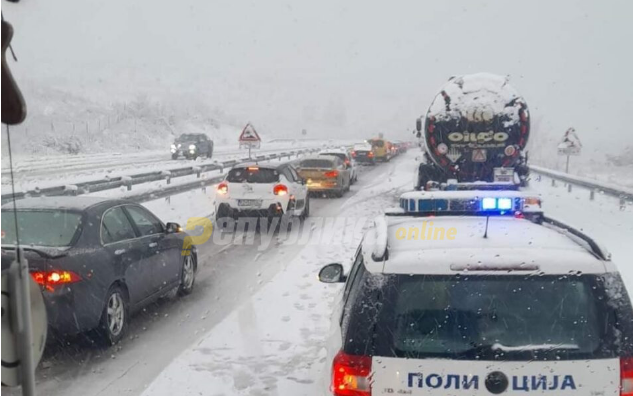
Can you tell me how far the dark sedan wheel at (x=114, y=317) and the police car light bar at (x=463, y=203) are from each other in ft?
11.1

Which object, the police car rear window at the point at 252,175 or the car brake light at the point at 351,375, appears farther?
the police car rear window at the point at 252,175

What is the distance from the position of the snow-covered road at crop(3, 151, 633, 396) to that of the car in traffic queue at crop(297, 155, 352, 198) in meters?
9.62

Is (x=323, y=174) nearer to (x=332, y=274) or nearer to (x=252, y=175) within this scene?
(x=252, y=175)

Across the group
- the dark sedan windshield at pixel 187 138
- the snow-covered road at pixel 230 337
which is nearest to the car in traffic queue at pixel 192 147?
the dark sedan windshield at pixel 187 138

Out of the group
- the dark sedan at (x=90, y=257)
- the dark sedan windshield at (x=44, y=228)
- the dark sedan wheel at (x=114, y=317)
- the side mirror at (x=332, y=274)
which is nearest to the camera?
the side mirror at (x=332, y=274)

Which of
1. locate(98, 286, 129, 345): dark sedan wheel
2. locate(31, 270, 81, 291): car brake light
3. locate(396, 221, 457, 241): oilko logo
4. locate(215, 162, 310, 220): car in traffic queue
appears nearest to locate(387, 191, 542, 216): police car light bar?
locate(396, 221, 457, 241): oilko logo

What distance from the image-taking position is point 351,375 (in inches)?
128

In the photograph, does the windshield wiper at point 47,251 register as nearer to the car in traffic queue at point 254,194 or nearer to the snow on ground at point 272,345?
the snow on ground at point 272,345

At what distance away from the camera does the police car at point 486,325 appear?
3.11 meters

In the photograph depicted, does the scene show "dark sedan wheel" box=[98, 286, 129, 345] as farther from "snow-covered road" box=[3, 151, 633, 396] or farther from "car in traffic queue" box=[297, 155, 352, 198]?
"car in traffic queue" box=[297, 155, 352, 198]

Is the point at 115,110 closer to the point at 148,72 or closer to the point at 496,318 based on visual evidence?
the point at 148,72

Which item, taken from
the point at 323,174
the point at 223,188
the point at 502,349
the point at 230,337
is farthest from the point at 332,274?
the point at 323,174

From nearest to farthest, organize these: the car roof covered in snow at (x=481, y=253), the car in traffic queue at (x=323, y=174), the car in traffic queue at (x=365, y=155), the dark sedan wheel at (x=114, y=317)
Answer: the car roof covered in snow at (x=481, y=253)
the dark sedan wheel at (x=114, y=317)
the car in traffic queue at (x=323, y=174)
the car in traffic queue at (x=365, y=155)

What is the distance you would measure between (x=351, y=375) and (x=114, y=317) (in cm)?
435
